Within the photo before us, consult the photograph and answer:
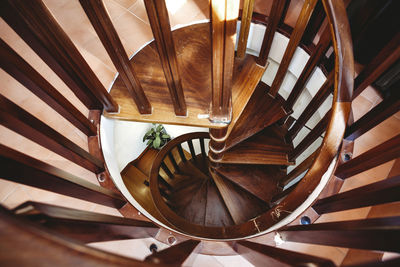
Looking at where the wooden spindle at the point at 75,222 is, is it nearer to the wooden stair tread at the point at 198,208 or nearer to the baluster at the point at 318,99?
the baluster at the point at 318,99

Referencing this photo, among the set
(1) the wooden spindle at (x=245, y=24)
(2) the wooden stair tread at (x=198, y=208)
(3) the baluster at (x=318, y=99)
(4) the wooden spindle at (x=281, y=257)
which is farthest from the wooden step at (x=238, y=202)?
(4) the wooden spindle at (x=281, y=257)

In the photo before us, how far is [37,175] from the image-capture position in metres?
0.88

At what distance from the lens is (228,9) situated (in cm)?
87

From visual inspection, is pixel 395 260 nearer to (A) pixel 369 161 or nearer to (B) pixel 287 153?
(A) pixel 369 161

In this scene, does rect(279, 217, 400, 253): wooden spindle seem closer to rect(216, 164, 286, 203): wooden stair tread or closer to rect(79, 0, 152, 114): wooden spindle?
rect(79, 0, 152, 114): wooden spindle

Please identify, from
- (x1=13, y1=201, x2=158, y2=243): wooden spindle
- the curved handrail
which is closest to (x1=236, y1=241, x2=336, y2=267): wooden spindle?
the curved handrail

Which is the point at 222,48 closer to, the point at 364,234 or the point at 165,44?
the point at 165,44

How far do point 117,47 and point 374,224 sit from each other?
1404mm

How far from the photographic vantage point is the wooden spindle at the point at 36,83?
1.04 metres

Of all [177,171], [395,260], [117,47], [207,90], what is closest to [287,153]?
[207,90]

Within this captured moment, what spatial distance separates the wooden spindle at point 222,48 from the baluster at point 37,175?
0.82 metres

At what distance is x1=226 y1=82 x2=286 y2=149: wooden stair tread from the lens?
2.44 metres

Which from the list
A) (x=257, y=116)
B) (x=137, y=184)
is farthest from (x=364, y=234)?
(x=137, y=184)

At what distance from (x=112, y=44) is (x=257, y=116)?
1746 millimetres
